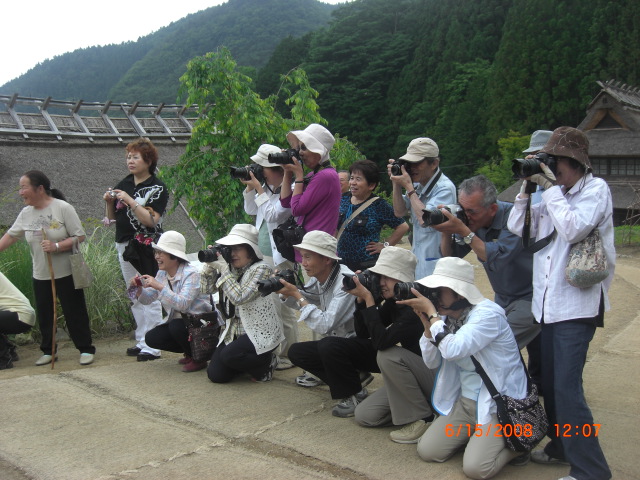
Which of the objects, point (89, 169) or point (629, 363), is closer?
point (629, 363)

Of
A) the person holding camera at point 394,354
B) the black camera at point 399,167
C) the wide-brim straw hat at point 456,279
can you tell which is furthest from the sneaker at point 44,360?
the wide-brim straw hat at point 456,279

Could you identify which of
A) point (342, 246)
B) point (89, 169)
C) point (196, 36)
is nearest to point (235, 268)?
point (342, 246)

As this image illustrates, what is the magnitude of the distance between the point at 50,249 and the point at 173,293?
3.90 feet

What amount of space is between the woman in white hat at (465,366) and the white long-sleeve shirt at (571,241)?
0.27 meters

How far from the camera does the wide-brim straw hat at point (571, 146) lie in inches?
115

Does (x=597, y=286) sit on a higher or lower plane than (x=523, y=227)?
lower

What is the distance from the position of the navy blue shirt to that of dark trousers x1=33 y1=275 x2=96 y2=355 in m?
3.22

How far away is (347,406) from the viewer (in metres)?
3.95

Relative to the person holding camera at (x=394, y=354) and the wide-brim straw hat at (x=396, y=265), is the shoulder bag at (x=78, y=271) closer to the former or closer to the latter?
the person holding camera at (x=394, y=354)

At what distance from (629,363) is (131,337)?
174 inches

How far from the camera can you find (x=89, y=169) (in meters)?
13.7

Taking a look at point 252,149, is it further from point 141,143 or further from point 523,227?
point 523,227

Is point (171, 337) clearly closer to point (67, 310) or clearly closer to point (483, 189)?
point (67, 310)

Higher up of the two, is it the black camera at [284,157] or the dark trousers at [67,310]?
the black camera at [284,157]
